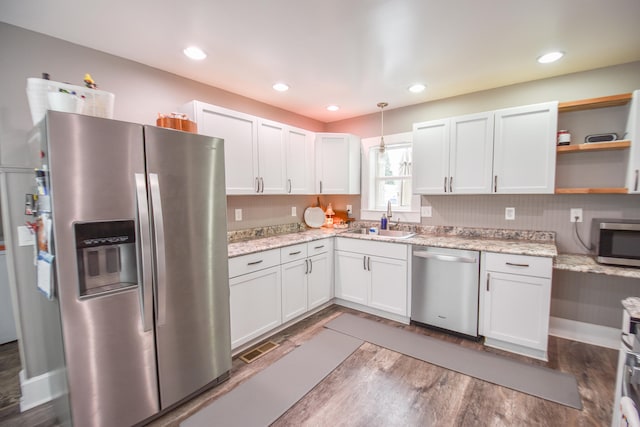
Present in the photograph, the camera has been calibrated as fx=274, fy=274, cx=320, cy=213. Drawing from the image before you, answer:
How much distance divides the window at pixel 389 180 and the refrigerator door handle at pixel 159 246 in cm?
272

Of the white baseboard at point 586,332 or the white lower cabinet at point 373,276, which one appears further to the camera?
the white lower cabinet at point 373,276

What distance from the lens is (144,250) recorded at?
1.55 metres

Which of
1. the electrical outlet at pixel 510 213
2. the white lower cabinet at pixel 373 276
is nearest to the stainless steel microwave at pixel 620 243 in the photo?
the electrical outlet at pixel 510 213

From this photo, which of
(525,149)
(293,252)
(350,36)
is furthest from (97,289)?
(525,149)

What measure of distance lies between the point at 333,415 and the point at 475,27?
2.67 meters

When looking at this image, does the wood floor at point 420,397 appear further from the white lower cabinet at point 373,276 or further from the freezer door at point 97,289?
the white lower cabinet at point 373,276

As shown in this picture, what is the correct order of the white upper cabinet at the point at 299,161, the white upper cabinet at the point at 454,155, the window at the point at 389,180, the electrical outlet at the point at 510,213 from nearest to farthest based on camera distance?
the white upper cabinet at the point at 454,155 < the electrical outlet at the point at 510,213 < the white upper cabinet at the point at 299,161 < the window at the point at 389,180

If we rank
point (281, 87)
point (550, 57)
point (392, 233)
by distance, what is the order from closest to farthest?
point (550, 57) → point (281, 87) → point (392, 233)

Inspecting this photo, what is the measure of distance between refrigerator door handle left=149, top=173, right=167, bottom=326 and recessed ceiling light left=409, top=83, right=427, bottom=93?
8.22ft

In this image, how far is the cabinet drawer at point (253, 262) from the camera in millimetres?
2256

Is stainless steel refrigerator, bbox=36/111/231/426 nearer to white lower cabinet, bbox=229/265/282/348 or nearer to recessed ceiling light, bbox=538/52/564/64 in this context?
white lower cabinet, bbox=229/265/282/348

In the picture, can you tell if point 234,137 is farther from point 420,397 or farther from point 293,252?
point 420,397

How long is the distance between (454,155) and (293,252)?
6.39ft

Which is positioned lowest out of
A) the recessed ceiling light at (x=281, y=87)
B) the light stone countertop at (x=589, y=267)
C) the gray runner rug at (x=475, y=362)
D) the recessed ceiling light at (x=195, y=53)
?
the gray runner rug at (x=475, y=362)
